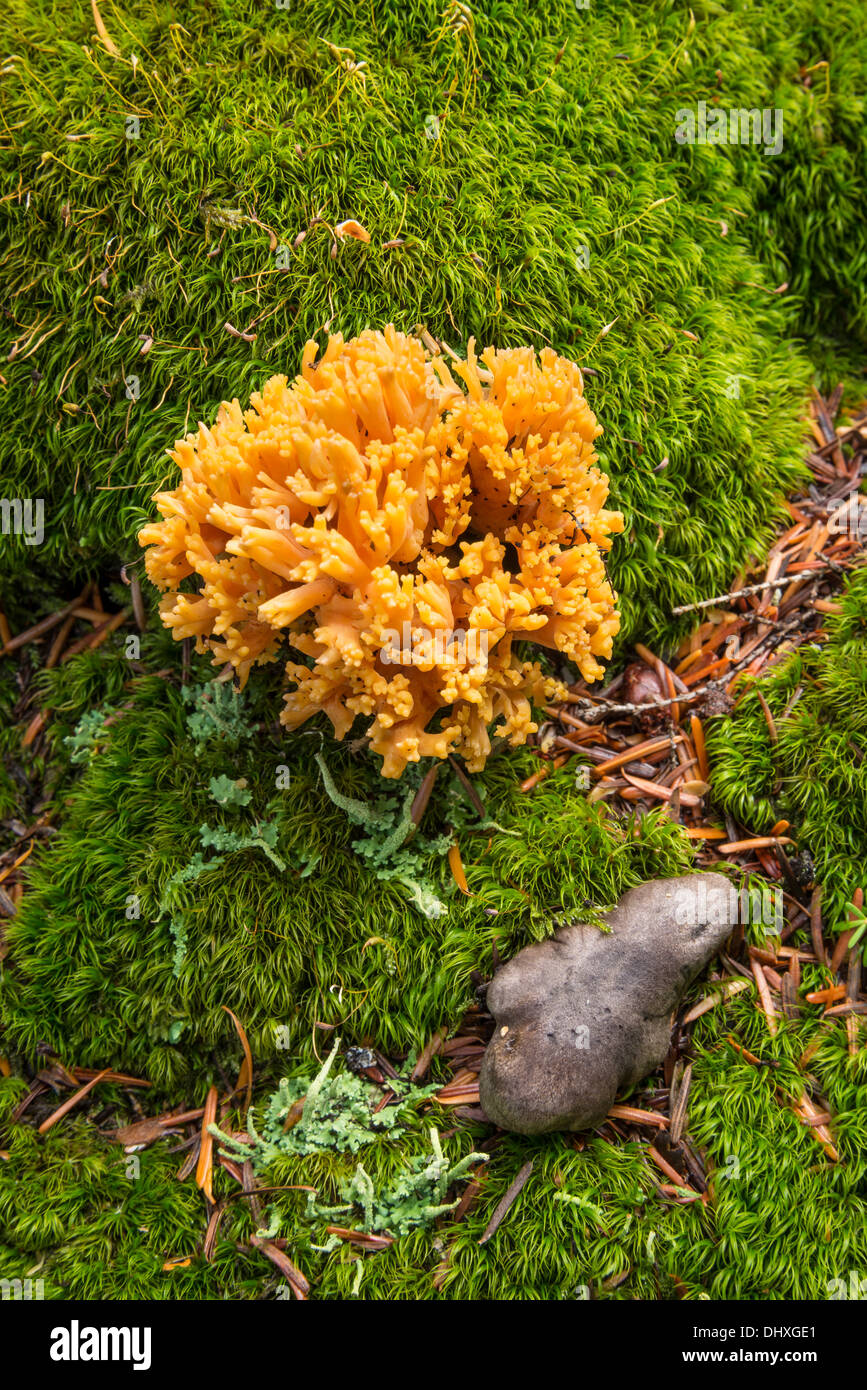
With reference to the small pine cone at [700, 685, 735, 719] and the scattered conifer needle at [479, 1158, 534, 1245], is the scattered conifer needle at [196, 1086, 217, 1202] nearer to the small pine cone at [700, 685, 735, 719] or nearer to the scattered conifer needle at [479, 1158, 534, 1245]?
the scattered conifer needle at [479, 1158, 534, 1245]

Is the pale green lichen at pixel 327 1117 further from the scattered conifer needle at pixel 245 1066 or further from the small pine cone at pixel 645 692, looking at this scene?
the small pine cone at pixel 645 692

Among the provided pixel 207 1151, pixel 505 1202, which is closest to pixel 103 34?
pixel 207 1151

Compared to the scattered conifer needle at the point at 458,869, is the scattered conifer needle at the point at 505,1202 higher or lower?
lower

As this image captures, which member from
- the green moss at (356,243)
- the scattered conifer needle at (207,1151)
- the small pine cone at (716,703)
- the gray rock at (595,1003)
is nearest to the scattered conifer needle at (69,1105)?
the scattered conifer needle at (207,1151)

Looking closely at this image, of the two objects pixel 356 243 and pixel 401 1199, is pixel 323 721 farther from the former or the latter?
pixel 356 243

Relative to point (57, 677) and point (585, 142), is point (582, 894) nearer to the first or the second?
point (57, 677)

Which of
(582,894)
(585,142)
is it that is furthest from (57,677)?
(585,142)

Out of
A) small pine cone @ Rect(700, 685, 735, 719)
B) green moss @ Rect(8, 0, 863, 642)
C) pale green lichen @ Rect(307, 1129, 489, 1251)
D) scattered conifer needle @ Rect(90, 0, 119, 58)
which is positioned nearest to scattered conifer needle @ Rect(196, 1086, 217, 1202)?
pale green lichen @ Rect(307, 1129, 489, 1251)
